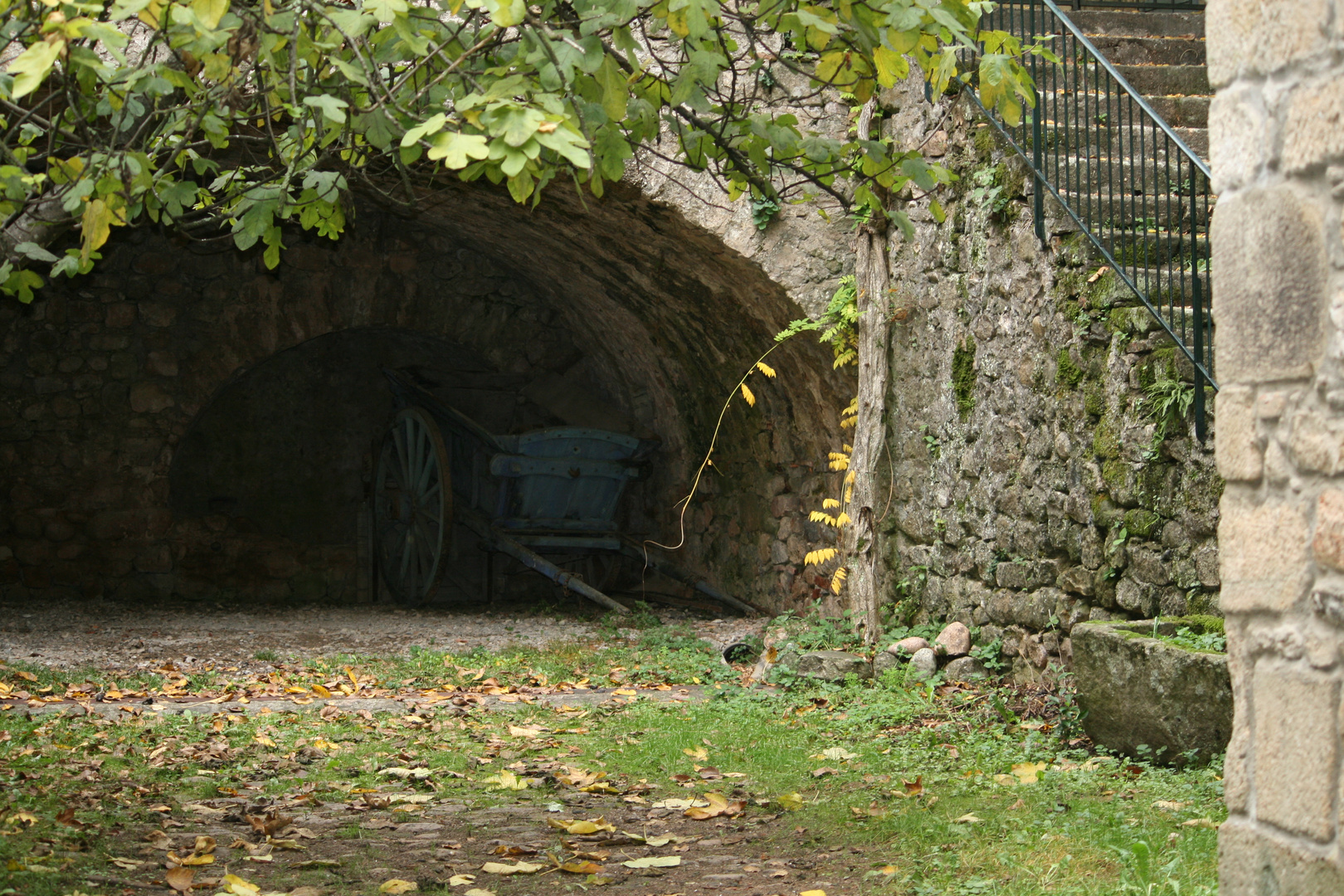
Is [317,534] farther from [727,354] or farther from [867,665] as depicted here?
[867,665]

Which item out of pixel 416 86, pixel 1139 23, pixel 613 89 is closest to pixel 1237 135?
pixel 613 89

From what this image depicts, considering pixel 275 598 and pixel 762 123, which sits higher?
pixel 762 123

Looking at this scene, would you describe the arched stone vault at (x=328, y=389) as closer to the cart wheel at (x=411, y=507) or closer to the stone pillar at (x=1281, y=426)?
the cart wheel at (x=411, y=507)

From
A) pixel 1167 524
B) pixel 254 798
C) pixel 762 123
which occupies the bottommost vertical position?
pixel 254 798

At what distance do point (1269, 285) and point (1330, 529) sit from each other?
1.45 feet

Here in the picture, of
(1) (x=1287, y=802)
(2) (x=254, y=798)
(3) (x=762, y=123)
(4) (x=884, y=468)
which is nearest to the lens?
(1) (x=1287, y=802)

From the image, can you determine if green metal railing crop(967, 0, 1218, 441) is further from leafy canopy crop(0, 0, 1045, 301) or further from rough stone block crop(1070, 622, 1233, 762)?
leafy canopy crop(0, 0, 1045, 301)

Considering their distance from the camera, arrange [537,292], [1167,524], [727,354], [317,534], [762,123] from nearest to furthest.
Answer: [762,123], [1167,524], [727,354], [537,292], [317,534]

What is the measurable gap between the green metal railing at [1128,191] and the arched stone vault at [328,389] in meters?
2.44

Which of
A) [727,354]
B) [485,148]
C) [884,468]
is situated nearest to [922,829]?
[485,148]

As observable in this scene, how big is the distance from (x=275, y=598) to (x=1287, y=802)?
8968 mm

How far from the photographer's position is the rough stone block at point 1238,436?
7.52 ft

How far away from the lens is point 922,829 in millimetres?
3234

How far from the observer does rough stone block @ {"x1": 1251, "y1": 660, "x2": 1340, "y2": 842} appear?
2107 mm
